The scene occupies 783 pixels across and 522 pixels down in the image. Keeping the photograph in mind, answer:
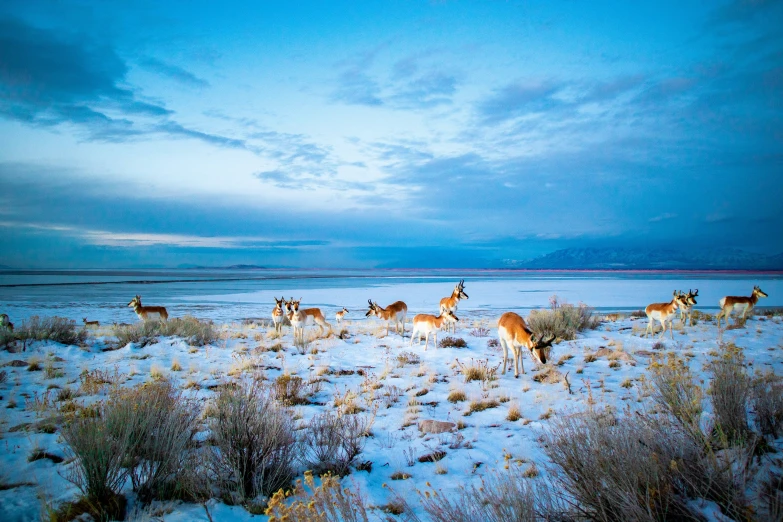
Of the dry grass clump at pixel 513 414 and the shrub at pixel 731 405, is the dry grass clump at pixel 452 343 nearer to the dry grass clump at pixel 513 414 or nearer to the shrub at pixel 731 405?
the dry grass clump at pixel 513 414

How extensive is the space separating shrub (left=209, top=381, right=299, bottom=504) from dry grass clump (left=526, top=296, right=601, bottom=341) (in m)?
11.1

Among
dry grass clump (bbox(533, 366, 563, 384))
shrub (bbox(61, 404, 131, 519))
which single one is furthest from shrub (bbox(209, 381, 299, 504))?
dry grass clump (bbox(533, 366, 563, 384))

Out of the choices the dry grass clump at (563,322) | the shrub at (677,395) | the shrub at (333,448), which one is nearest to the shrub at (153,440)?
the shrub at (333,448)

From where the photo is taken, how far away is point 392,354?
13000mm

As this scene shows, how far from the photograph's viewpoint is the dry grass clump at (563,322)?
47.6ft

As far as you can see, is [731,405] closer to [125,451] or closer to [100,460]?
[125,451]

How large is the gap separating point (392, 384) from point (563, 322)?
8.54 m

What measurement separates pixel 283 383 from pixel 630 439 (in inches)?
266

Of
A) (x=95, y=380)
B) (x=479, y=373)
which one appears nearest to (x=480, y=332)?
(x=479, y=373)

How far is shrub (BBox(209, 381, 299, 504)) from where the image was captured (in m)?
4.71

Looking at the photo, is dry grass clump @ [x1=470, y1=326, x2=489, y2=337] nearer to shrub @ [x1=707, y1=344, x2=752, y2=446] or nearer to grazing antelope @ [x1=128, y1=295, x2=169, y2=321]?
shrub @ [x1=707, y1=344, x2=752, y2=446]

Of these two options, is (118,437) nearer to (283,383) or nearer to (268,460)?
(268,460)

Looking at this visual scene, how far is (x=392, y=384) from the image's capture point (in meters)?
9.54

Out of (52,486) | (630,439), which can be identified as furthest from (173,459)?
(630,439)
